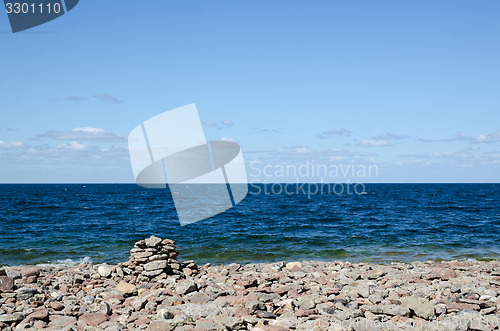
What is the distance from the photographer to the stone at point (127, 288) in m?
9.95

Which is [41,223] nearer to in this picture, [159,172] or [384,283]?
[159,172]

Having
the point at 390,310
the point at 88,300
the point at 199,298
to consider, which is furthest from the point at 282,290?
the point at 88,300

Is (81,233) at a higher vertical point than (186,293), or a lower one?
lower

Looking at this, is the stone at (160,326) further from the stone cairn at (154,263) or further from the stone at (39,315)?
the stone cairn at (154,263)

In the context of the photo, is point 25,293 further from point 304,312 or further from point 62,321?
point 304,312

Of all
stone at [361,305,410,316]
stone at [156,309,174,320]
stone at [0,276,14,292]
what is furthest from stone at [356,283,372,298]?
stone at [0,276,14,292]

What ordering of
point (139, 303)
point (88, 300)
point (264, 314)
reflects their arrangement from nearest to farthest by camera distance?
point (264, 314), point (139, 303), point (88, 300)

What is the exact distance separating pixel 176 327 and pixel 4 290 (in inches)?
215

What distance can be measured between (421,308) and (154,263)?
24.2ft

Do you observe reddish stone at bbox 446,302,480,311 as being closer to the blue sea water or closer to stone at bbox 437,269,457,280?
stone at bbox 437,269,457,280

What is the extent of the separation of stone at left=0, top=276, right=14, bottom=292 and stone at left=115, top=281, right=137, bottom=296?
2606mm

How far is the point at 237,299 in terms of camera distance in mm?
8648

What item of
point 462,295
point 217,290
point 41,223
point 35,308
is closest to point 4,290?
point 35,308

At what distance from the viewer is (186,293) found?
952 centimetres
